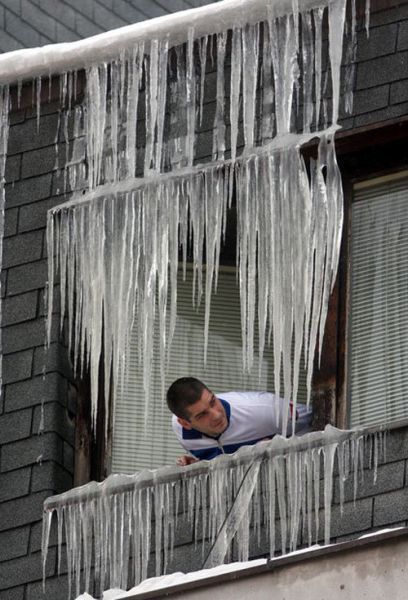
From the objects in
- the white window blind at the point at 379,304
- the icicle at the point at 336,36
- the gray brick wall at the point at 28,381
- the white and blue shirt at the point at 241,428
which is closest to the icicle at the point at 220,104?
the icicle at the point at 336,36

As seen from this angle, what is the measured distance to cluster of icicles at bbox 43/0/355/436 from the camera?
47.4 feet

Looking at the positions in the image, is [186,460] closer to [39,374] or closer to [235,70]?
[39,374]

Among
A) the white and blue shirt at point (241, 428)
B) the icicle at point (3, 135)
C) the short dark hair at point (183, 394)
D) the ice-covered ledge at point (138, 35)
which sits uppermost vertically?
the ice-covered ledge at point (138, 35)

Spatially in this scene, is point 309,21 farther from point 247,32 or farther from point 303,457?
point 303,457

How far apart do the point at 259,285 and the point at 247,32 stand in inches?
53.4

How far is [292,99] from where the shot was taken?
48.3ft

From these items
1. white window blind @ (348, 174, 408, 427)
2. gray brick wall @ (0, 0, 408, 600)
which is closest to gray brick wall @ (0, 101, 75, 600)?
gray brick wall @ (0, 0, 408, 600)

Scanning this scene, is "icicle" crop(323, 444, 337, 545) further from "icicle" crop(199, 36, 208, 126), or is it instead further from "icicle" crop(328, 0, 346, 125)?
"icicle" crop(199, 36, 208, 126)

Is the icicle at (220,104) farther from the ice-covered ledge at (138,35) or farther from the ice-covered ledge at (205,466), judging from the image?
the ice-covered ledge at (205,466)

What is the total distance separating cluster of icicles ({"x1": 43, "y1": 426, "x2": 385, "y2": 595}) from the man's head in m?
0.25

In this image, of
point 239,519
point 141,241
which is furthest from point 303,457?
point 141,241

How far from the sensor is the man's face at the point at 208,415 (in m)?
14.3

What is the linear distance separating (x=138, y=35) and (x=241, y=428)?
2.23 meters

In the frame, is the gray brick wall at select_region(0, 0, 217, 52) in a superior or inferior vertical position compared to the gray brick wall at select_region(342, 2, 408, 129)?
superior
